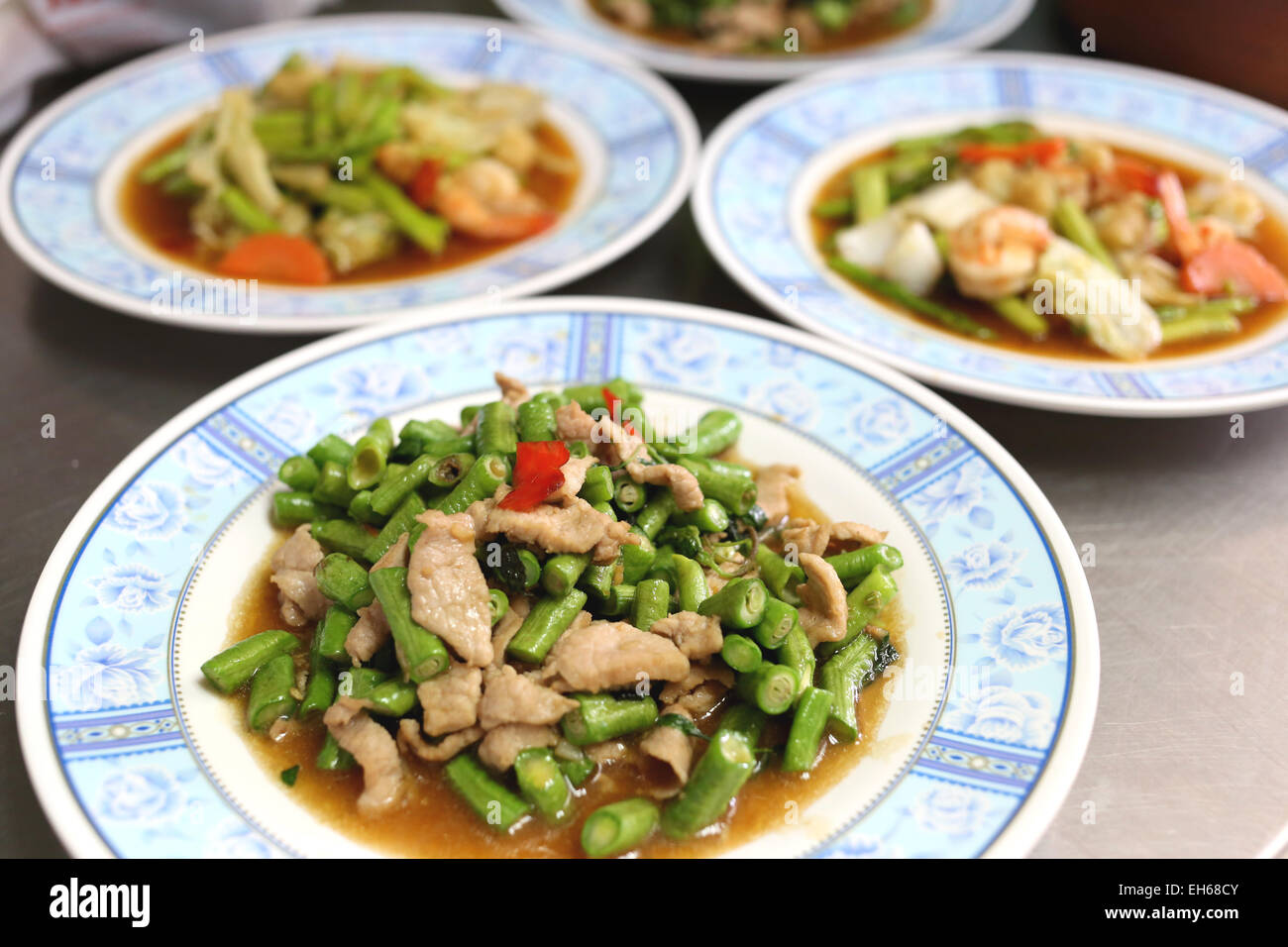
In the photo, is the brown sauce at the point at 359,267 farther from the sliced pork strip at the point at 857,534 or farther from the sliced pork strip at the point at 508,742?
the sliced pork strip at the point at 508,742

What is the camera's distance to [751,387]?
2766 mm

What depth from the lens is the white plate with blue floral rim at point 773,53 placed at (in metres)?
4.52

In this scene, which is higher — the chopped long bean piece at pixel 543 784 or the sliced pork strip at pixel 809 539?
the sliced pork strip at pixel 809 539

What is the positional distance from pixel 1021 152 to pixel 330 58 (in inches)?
113

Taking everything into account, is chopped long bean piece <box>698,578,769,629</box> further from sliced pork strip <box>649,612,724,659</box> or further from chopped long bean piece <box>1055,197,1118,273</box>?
chopped long bean piece <box>1055,197,1118,273</box>

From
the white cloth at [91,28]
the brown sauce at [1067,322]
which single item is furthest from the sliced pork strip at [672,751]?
the white cloth at [91,28]

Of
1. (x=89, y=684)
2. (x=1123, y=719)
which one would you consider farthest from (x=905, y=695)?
(x=89, y=684)

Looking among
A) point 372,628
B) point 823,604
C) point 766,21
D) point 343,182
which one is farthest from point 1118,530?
point 766,21

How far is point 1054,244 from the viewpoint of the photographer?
349 cm

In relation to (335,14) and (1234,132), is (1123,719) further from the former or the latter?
(335,14)

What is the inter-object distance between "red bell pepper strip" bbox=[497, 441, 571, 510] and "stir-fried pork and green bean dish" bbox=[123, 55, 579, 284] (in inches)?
61.3

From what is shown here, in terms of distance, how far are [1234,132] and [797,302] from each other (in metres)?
2.28

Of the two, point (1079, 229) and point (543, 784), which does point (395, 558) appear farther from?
point (1079, 229)

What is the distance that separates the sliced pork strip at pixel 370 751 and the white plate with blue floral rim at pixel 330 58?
1.29 meters
